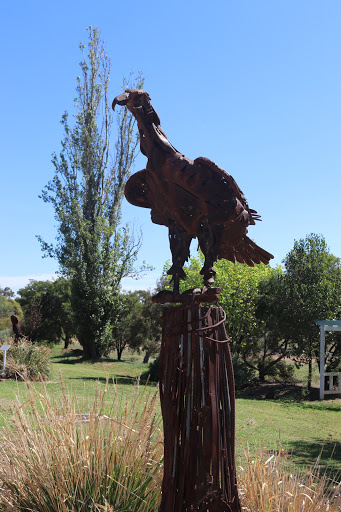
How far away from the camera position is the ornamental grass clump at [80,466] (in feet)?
8.55

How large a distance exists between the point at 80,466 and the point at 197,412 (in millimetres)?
806

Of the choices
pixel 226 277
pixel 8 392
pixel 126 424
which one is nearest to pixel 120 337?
pixel 226 277

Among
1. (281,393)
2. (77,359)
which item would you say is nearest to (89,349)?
(77,359)

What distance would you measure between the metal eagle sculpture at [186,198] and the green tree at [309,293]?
10347 millimetres

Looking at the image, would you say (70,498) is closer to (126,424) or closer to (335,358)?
(126,424)

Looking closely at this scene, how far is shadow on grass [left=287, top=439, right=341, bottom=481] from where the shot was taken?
5367 millimetres

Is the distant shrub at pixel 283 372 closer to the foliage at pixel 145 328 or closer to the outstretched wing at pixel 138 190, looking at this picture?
the foliage at pixel 145 328

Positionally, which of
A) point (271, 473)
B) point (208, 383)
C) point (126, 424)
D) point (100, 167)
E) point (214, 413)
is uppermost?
point (100, 167)

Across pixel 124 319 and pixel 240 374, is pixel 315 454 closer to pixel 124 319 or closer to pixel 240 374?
A: pixel 240 374

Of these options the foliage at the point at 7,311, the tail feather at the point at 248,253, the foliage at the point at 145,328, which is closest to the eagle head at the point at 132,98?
the tail feather at the point at 248,253

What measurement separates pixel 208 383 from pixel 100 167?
54.2 ft

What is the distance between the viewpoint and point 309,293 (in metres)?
12.5

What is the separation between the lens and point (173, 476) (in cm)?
236

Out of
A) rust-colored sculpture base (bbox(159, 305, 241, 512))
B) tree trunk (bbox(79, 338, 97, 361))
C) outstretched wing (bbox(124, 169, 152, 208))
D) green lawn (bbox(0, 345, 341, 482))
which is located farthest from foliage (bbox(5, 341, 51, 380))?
rust-colored sculpture base (bbox(159, 305, 241, 512))
